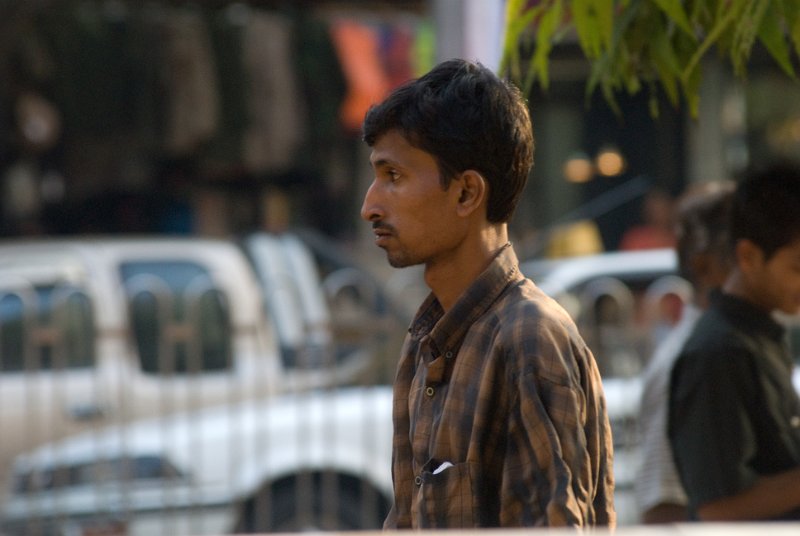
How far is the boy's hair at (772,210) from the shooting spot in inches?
137

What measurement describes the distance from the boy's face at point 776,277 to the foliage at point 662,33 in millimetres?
513

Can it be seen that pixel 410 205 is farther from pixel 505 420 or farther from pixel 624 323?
pixel 624 323

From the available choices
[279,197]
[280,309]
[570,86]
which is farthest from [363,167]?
[280,309]

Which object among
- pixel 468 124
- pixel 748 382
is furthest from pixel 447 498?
pixel 748 382

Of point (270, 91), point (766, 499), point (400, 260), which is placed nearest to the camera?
point (400, 260)

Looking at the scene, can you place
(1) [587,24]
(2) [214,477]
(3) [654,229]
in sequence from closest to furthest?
1. (1) [587,24]
2. (2) [214,477]
3. (3) [654,229]

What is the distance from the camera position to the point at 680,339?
154 inches

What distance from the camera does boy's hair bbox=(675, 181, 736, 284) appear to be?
4.09 meters

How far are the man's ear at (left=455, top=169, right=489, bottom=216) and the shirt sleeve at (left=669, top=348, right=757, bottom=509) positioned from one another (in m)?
1.19

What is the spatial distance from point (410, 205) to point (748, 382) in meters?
1.29

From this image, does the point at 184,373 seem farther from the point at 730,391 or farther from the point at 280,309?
the point at 730,391

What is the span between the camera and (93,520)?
22.5 ft

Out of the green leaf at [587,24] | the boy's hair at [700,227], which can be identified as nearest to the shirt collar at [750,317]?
the boy's hair at [700,227]

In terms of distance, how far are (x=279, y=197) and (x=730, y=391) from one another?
10833mm
